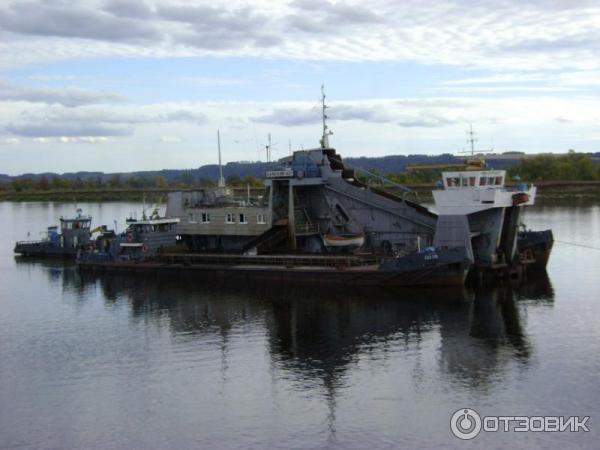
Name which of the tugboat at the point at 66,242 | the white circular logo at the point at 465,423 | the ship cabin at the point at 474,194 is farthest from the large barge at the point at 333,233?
the white circular logo at the point at 465,423

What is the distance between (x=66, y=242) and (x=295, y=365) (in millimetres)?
41217

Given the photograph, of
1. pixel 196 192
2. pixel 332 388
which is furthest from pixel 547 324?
pixel 196 192

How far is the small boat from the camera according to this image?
46.2 meters

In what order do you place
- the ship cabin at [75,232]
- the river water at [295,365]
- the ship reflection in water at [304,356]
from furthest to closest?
the ship cabin at [75,232] < the ship reflection in water at [304,356] < the river water at [295,365]

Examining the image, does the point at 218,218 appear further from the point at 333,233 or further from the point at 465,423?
the point at 465,423

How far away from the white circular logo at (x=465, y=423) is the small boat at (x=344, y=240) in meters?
23.9

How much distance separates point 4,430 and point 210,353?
894 centimetres

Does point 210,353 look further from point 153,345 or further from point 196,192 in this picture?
point 196,192

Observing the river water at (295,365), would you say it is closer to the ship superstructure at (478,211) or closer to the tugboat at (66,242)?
the ship superstructure at (478,211)

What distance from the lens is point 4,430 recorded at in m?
22.7

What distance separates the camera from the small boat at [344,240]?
4619 centimetres
